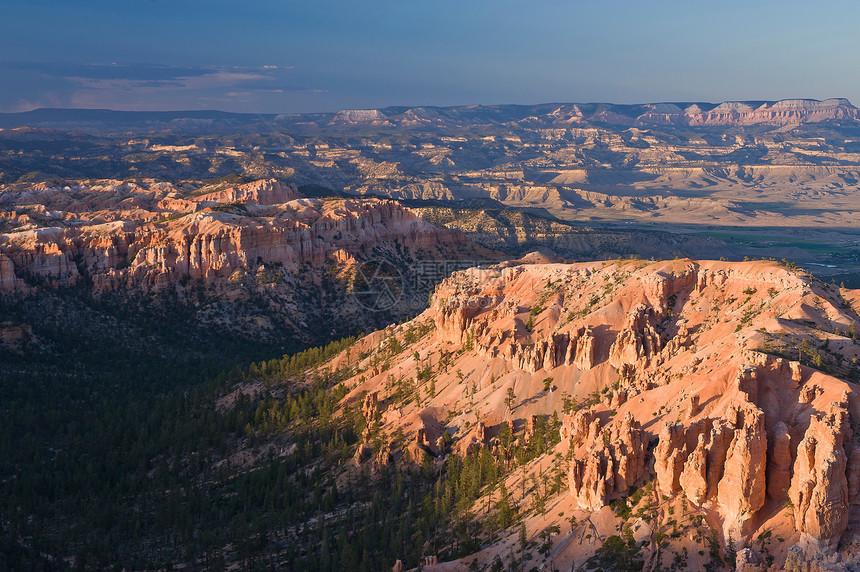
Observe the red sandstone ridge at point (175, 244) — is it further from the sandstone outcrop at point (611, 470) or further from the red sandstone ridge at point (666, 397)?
the sandstone outcrop at point (611, 470)

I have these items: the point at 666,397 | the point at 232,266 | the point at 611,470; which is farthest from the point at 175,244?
the point at 611,470

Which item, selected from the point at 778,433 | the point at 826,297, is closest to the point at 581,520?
the point at 778,433

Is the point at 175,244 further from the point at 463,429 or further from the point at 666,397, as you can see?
the point at 666,397

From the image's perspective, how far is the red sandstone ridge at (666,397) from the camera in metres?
48.1

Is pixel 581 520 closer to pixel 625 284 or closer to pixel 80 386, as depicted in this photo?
pixel 625 284

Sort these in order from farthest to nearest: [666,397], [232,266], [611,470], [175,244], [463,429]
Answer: [175,244]
[232,266]
[463,429]
[666,397]
[611,470]

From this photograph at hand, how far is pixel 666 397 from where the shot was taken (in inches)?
2438

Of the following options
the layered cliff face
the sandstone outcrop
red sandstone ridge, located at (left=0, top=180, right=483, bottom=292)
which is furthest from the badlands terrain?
red sandstone ridge, located at (left=0, top=180, right=483, bottom=292)

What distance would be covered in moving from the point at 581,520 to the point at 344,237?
123m

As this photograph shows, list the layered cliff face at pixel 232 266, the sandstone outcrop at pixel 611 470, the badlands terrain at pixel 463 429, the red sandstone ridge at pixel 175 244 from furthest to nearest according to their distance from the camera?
the red sandstone ridge at pixel 175 244 → the layered cliff face at pixel 232 266 → the sandstone outcrop at pixel 611 470 → the badlands terrain at pixel 463 429

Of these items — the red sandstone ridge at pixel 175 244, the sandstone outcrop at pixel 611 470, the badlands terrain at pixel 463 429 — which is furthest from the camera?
the red sandstone ridge at pixel 175 244

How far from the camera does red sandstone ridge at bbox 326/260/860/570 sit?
48.1m

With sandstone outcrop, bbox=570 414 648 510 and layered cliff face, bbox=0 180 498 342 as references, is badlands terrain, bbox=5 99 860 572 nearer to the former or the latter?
sandstone outcrop, bbox=570 414 648 510

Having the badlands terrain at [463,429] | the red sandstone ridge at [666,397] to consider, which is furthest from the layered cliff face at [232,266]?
the red sandstone ridge at [666,397]
